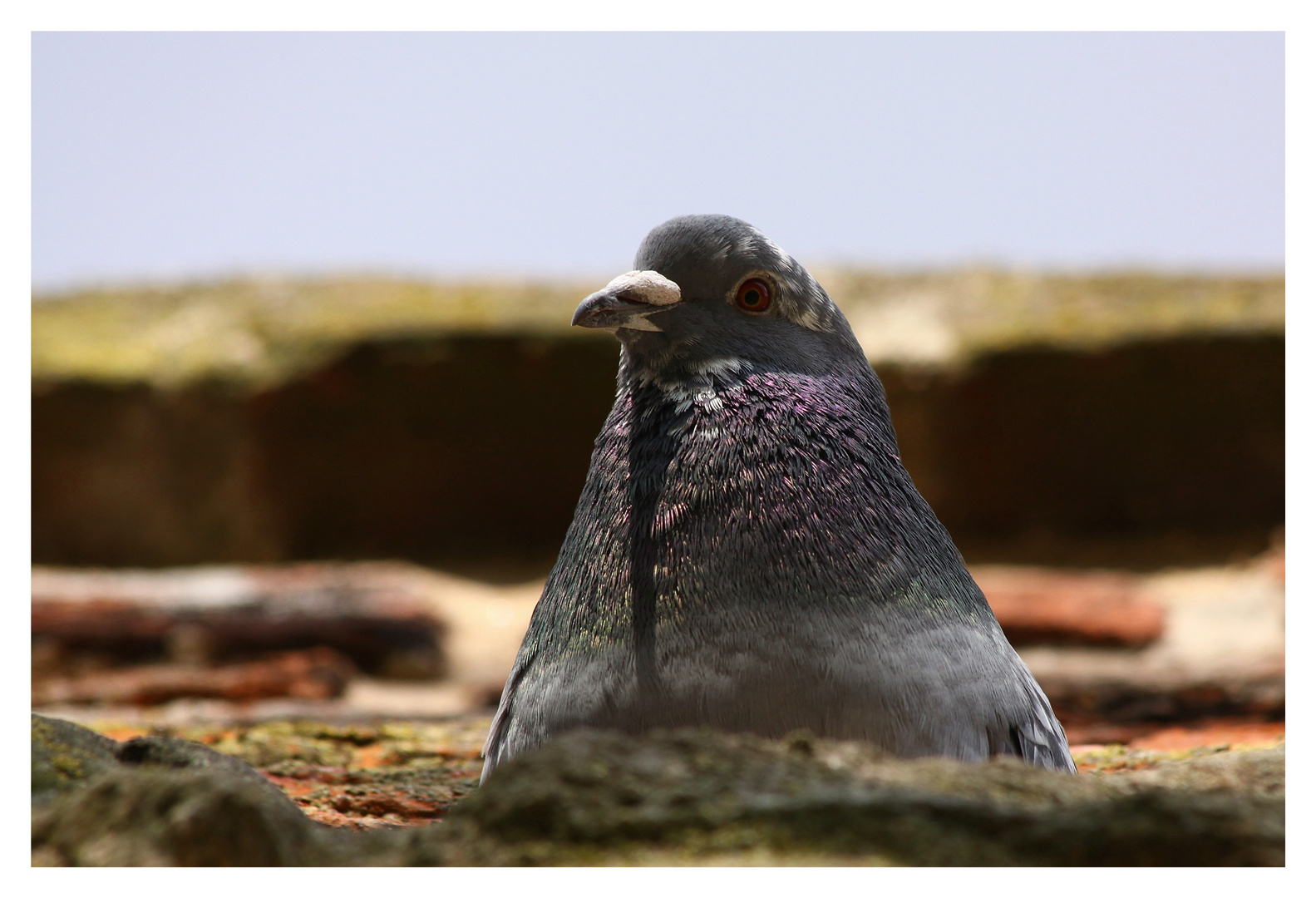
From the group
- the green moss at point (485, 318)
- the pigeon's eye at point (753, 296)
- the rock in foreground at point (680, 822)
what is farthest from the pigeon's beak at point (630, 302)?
the green moss at point (485, 318)

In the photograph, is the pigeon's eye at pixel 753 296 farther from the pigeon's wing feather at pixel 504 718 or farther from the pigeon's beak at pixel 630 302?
the pigeon's wing feather at pixel 504 718

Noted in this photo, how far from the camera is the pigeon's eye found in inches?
77.5

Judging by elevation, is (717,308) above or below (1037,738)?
above

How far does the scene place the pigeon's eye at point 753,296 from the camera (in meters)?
1.97

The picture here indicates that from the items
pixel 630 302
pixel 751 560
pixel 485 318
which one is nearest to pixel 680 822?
pixel 751 560

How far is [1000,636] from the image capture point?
71.4 inches

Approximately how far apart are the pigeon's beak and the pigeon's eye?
0.12 metres

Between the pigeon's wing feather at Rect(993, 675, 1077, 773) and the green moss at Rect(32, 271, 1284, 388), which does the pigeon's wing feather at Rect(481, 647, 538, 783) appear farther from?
the green moss at Rect(32, 271, 1284, 388)

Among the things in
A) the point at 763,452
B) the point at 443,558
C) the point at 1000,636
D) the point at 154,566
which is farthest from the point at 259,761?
the point at 154,566

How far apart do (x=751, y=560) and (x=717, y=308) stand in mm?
522

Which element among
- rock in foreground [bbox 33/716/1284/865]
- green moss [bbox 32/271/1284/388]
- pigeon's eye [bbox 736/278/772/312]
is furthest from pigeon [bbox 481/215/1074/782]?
green moss [bbox 32/271/1284/388]

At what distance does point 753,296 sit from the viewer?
1.97 metres

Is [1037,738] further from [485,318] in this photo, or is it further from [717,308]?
[485,318]

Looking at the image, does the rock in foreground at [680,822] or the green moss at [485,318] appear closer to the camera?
the rock in foreground at [680,822]
